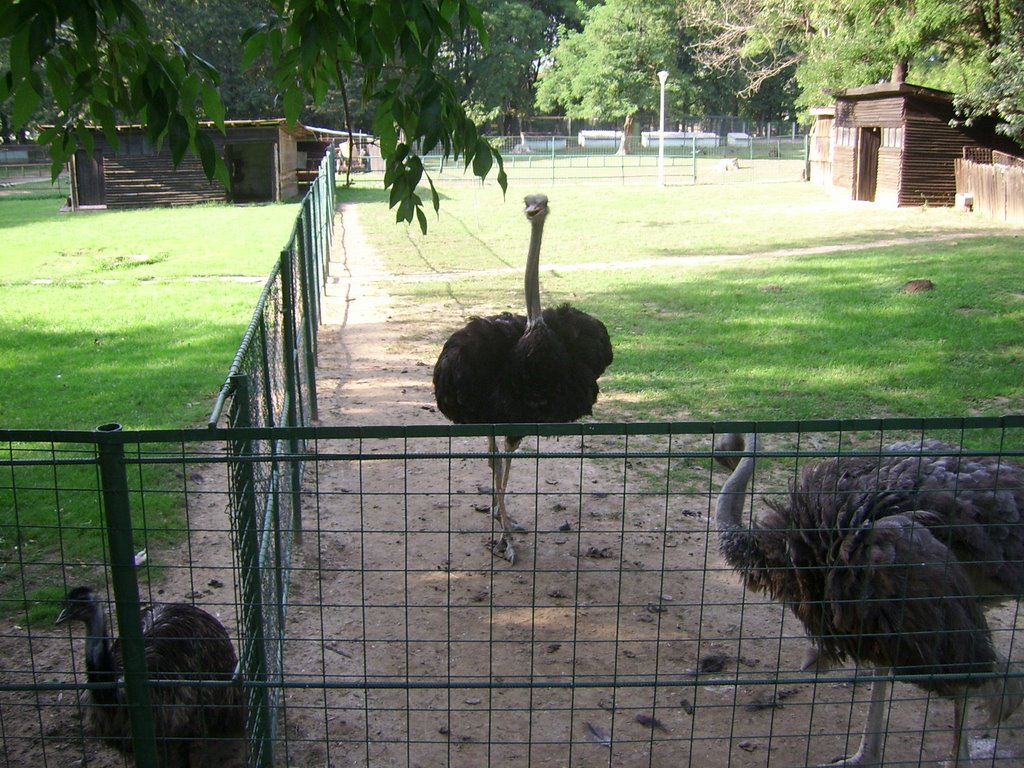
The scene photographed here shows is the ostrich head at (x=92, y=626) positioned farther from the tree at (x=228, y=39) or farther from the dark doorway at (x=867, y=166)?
the tree at (x=228, y=39)

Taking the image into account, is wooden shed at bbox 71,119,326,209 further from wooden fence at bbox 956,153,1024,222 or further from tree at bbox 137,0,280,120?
wooden fence at bbox 956,153,1024,222

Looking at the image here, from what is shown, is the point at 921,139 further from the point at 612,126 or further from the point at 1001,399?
the point at 612,126

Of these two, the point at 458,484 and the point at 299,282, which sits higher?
the point at 299,282

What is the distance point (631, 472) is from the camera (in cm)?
745

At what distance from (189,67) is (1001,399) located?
293 inches

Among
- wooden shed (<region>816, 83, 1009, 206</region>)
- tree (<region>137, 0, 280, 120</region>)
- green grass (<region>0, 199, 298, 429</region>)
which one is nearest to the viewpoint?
green grass (<region>0, 199, 298, 429</region>)

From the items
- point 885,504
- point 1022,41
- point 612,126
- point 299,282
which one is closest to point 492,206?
point 1022,41

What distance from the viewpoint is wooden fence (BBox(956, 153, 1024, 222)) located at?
20422 millimetres

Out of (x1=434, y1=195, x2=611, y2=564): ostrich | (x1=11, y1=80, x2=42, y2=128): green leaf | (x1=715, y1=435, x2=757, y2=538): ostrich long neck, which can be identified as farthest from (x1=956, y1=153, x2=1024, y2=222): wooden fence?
(x1=11, y1=80, x2=42, y2=128): green leaf

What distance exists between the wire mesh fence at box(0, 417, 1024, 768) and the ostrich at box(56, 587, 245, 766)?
4.8 inches

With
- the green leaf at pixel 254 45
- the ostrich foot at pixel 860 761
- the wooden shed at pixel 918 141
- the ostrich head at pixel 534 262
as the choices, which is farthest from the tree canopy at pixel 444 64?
the ostrich foot at pixel 860 761

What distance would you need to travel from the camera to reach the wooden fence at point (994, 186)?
2042cm

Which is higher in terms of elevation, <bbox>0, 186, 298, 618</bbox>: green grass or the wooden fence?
the wooden fence

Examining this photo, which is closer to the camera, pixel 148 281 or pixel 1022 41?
pixel 148 281
